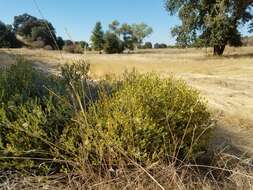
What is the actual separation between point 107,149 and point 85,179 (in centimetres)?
29

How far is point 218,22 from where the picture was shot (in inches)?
891

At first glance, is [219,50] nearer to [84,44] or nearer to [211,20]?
[211,20]

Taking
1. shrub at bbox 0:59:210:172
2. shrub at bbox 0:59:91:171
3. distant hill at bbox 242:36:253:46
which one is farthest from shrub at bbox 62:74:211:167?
distant hill at bbox 242:36:253:46

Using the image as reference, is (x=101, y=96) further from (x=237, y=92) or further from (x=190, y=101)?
(x=237, y=92)

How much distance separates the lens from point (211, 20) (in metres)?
23.0

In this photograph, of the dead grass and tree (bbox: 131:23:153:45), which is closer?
the dead grass

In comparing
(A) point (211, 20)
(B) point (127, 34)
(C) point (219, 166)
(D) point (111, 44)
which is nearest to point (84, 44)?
(C) point (219, 166)

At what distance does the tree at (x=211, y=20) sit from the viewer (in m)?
22.9

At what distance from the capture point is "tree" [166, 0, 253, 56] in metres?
22.9

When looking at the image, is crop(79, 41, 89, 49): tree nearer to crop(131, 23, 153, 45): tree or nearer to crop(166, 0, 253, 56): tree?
crop(166, 0, 253, 56): tree

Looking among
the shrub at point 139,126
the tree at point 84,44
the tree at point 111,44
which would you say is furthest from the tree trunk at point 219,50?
the tree at point 84,44

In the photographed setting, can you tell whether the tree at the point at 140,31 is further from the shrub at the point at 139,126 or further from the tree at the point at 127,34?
the shrub at the point at 139,126

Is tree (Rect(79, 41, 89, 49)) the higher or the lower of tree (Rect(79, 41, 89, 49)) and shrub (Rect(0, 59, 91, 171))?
the higher

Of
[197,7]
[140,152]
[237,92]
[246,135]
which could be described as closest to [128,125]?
[140,152]
